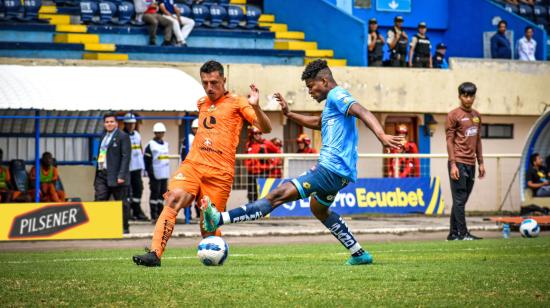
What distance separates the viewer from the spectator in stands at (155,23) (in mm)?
28438

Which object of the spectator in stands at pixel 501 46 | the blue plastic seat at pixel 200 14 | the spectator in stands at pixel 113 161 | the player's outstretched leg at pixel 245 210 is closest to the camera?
the player's outstretched leg at pixel 245 210

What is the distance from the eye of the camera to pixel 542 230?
22234mm

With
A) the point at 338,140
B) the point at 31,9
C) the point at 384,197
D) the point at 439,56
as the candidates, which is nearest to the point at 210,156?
the point at 338,140

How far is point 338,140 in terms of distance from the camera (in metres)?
11.8

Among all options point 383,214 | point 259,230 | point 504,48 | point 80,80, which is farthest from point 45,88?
point 504,48

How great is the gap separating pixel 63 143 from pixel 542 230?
1038 centimetres

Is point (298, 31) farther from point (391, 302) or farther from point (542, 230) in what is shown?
point (391, 302)

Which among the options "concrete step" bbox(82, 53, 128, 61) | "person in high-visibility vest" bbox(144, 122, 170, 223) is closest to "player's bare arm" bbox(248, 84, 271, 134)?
"person in high-visibility vest" bbox(144, 122, 170, 223)

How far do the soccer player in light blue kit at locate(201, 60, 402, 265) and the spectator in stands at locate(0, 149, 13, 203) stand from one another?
12792 mm

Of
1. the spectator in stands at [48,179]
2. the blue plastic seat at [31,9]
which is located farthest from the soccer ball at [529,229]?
the blue plastic seat at [31,9]

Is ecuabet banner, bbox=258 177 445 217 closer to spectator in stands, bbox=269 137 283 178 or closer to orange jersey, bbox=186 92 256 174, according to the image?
spectator in stands, bbox=269 137 283 178

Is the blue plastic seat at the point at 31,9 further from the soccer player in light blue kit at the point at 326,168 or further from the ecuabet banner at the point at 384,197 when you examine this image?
the soccer player in light blue kit at the point at 326,168

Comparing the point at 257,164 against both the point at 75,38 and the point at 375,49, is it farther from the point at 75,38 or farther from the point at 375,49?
the point at 375,49

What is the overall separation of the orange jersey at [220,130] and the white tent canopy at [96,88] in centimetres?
1032
